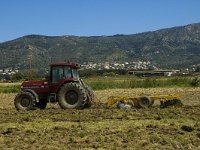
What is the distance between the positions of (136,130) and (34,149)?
411 cm

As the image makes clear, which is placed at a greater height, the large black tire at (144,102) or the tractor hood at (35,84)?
the tractor hood at (35,84)

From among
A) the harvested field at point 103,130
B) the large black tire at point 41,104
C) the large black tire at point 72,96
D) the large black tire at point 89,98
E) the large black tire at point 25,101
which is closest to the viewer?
the harvested field at point 103,130

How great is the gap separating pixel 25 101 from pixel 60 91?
221 cm

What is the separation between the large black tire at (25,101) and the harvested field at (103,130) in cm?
290

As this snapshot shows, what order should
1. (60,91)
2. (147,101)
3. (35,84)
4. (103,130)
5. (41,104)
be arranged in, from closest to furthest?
(103,130) → (60,91) → (147,101) → (35,84) → (41,104)

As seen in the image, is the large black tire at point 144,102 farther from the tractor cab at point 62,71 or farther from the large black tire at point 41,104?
the large black tire at point 41,104

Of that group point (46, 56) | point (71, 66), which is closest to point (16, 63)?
point (46, 56)

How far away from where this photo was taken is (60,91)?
23.4 meters

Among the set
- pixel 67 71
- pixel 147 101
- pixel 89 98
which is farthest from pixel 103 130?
pixel 147 101

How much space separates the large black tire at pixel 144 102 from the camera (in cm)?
2411

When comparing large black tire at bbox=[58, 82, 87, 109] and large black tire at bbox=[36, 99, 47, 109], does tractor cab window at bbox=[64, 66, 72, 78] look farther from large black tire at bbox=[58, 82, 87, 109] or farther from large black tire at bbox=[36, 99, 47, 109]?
large black tire at bbox=[36, 99, 47, 109]

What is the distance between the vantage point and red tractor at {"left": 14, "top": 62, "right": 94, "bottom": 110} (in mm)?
23406

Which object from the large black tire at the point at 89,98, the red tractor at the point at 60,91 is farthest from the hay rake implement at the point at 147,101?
the red tractor at the point at 60,91

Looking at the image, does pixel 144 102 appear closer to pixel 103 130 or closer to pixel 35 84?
pixel 35 84
